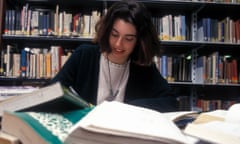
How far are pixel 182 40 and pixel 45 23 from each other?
1.11 meters

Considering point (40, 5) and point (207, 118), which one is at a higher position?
point (40, 5)

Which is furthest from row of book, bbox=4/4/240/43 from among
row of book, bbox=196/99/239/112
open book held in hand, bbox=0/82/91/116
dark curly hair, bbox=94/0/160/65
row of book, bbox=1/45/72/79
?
open book held in hand, bbox=0/82/91/116

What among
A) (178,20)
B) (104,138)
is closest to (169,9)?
(178,20)

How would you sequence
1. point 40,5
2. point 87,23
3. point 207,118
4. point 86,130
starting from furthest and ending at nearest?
1. point 40,5
2. point 87,23
3. point 207,118
4. point 86,130

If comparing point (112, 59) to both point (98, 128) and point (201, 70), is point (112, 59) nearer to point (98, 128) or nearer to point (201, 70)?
point (98, 128)

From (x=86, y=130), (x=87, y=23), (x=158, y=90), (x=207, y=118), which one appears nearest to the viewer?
(x=86, y=130)

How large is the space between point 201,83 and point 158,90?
1273 millimetres

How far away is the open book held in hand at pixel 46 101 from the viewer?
56cm

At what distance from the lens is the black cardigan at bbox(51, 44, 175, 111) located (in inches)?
48.6

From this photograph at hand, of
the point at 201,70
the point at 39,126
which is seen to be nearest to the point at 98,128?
the point at 39,126

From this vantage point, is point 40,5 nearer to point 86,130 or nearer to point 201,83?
point 201,83

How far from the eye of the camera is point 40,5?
2.61 m

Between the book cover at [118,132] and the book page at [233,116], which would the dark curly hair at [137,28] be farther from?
the book cover at [118,132]

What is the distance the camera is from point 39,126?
1.47ft
